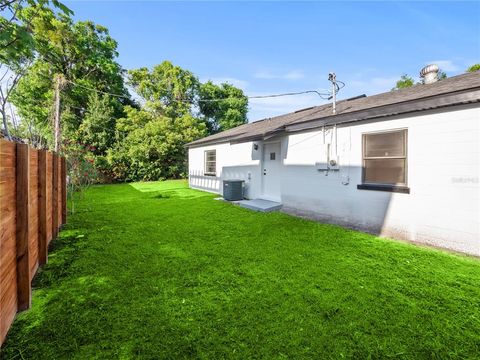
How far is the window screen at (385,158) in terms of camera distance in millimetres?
5195

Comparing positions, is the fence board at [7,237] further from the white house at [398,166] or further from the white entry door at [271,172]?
the white entry door at [271,172]

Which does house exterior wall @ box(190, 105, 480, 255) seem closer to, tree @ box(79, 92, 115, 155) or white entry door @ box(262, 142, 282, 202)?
white entry door @ box(262, 142, 282, 202)

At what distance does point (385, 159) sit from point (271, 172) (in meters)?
4.25

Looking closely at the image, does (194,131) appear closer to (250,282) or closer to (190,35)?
(190,35)

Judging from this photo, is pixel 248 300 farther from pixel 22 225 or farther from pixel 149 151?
pixel 149 151

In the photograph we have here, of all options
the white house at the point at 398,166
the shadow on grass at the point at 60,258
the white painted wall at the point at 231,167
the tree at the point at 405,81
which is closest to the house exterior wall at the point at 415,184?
the white house at the point at 398,166

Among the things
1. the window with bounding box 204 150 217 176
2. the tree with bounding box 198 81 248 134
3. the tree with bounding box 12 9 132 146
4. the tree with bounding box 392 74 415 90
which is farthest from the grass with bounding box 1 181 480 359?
the tree with bounding box 392 74 415 90

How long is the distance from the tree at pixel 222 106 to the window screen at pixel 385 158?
90.7 feet

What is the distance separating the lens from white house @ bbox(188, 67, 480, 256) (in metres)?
4.26

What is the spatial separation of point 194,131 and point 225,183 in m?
12.4

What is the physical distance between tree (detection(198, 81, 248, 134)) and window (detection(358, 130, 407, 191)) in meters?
27.6

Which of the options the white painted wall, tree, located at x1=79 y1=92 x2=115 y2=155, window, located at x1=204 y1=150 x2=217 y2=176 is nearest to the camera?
the white painted wall

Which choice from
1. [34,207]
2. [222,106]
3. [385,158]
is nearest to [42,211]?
[34,207]

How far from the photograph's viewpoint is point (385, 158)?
5422mm
